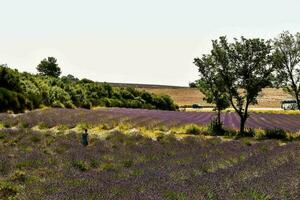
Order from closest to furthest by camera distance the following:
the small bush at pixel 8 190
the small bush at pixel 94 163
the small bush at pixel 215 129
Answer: the small bush at pixel 8 190
the small bush at pixel 94 163
the small bush at pixel 215 129

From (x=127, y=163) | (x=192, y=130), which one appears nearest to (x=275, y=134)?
(x=192, y=130)

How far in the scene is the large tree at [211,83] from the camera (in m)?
30.1

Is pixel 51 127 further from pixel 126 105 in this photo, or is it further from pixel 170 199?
pixel 126 105

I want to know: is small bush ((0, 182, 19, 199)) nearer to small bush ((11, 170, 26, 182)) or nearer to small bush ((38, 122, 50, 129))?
small bush ((11, 170, 26, 182))

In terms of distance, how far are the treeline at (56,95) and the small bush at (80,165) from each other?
2295 cm

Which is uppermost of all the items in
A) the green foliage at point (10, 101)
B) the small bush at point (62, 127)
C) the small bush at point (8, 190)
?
the green foliage at point (10, 101)

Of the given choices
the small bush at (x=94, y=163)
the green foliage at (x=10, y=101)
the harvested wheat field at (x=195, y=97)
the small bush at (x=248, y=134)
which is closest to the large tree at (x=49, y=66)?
the harvested wheat field at (x=195, y=97)

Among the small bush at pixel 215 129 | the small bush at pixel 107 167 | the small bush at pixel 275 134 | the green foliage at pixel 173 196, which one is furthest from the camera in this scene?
the small bush at pixel 215 129

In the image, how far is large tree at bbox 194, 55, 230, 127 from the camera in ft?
98.7

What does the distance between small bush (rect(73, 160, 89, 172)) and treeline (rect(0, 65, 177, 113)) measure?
2295 cm

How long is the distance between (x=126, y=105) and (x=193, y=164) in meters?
46.6

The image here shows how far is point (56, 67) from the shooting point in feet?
315

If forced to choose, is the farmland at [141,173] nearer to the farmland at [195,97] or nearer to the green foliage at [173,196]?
the green foliage at [173,196]

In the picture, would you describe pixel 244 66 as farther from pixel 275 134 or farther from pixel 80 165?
pixel 80 165
